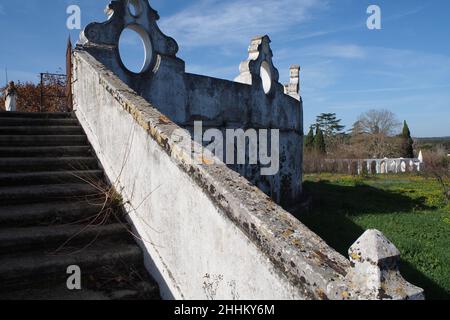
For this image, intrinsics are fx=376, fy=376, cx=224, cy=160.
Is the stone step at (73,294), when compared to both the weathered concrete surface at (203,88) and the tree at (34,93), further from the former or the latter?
the tree at (34,93)

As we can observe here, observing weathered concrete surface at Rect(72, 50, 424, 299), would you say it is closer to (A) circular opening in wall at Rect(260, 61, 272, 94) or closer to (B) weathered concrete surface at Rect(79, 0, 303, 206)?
(B) weathered concrete surface at Rect(79, 0, 303, 206)

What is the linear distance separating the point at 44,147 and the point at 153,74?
8.51 ft

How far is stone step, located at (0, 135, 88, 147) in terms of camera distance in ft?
15.9

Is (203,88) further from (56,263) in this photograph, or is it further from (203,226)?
(203,226)

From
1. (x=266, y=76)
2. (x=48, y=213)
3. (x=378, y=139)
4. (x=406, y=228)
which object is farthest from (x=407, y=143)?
(x=48, y=213)

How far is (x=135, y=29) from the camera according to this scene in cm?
657

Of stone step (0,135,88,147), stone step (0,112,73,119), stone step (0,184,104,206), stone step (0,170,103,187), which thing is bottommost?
stone step (0,184,104,206)

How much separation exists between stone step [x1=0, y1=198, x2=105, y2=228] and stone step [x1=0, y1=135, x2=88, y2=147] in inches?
57.8

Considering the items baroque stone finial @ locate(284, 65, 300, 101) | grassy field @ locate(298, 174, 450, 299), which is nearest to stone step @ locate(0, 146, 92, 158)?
grassy field @ locate(298, 174, 450, 299)

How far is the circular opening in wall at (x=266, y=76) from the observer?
10.7m

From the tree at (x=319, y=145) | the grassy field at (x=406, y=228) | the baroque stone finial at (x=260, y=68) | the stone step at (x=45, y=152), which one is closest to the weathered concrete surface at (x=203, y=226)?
the stone step at (x=45, y=152)

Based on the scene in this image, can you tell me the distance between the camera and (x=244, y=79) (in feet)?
31.7

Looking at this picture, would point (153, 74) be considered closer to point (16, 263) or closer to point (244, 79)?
point (244, 79)
